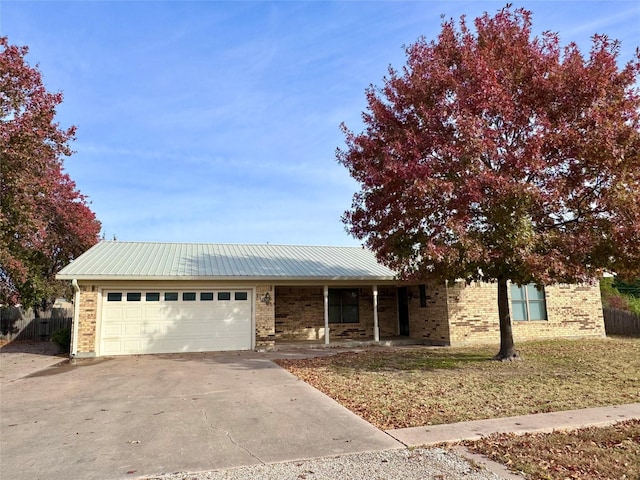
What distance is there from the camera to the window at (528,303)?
642 inches

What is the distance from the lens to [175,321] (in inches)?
566

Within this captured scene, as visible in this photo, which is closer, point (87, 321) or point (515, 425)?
point (515, 425)

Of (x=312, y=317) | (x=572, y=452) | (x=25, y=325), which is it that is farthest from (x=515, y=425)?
(x=25, y=325)

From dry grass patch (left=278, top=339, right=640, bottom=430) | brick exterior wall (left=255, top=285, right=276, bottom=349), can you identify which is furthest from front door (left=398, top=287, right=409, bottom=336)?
brick exterior wall (left=255, top=285, right=276, bottom=349)

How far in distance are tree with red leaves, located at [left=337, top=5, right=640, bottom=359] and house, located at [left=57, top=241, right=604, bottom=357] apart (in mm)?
3530

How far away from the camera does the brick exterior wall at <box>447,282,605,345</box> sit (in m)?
15.2

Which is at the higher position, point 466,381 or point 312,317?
point 312,317

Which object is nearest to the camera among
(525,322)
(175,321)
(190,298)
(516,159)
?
(516,159)

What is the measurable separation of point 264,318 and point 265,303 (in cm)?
49

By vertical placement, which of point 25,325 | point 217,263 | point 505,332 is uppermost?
point 217,263

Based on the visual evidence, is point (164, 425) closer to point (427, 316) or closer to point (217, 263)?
point (217, 263)

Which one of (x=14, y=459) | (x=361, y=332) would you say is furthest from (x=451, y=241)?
(x=361, y=332)

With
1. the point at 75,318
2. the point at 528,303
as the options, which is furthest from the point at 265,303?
the point at 528,303

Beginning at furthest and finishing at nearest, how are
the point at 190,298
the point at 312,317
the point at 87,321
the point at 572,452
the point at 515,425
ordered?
the point at 312,317, the point at 190,298, the point at 87,321, the point at 515,425, the point at 572,452
